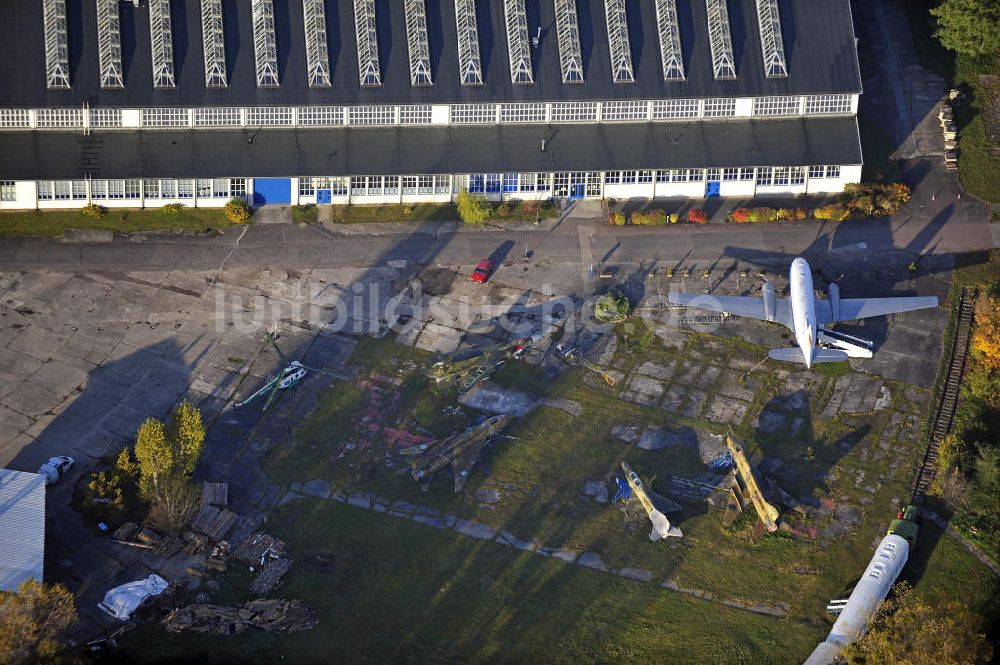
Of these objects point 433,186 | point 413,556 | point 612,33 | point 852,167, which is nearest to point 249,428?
point 413,556

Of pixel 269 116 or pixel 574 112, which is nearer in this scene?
pixel 269 116

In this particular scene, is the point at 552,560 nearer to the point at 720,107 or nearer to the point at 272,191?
the point at 272,191

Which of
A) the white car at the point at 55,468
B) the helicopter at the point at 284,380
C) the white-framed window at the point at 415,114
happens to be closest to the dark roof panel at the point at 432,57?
the white-framed window at the point at 415,114

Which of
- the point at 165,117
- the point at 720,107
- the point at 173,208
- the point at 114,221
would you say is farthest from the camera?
the point at 720,107

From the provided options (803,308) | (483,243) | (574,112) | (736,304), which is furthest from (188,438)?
(803,308)

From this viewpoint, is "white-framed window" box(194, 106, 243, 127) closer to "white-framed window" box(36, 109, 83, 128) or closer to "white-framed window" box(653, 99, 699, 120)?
"white-framed window" box(36, 109, 83, 128)

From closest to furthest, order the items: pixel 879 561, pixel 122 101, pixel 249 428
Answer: pixel 879 561 → pixel 249 428 → pixel 122 101

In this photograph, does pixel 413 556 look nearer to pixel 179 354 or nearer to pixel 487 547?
pixel 487 547
